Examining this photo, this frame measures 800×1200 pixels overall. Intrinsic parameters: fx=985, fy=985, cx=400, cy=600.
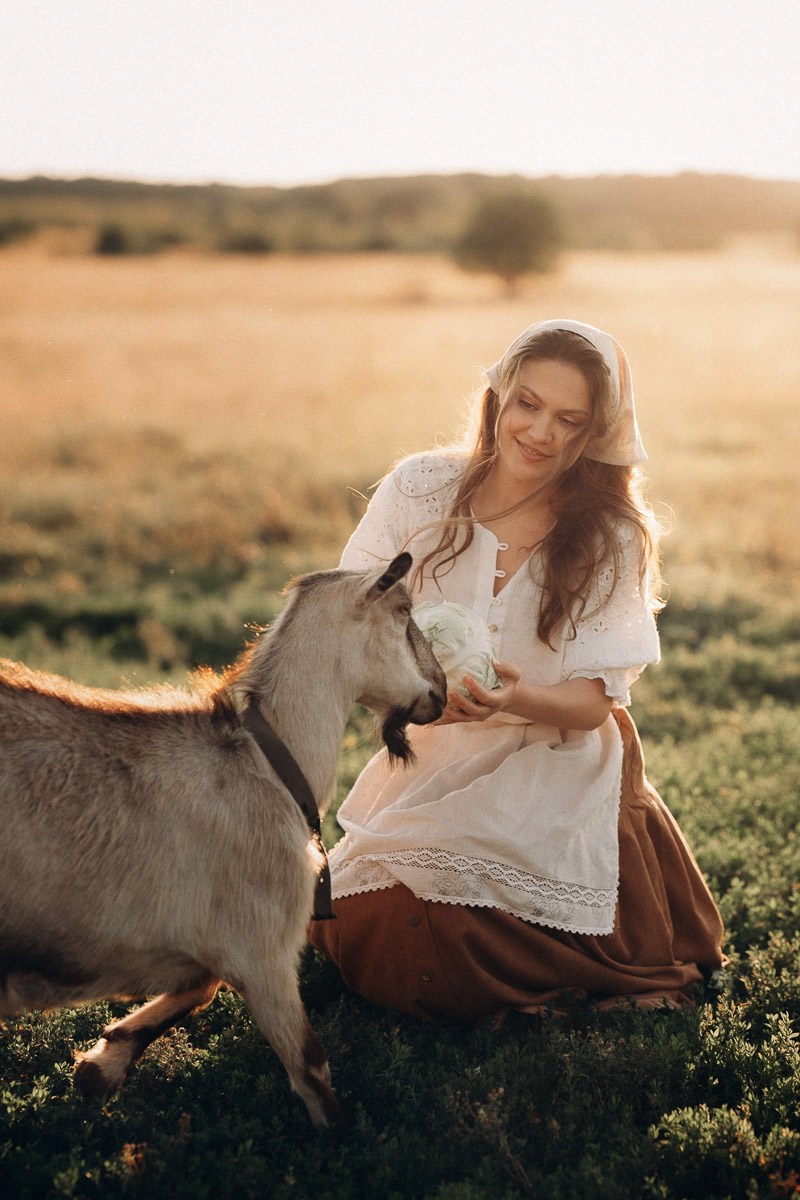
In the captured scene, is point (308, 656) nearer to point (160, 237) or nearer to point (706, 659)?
point (706, 659)

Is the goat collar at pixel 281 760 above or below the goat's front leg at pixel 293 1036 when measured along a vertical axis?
above

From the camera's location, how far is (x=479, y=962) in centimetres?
384

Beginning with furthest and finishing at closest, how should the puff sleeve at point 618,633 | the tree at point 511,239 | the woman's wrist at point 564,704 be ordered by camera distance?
1. the tree at point 511,239
2. the puff sleeve at point 618,633
3. the woman's wrist at point 564,704

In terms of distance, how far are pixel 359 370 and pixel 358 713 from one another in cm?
1766

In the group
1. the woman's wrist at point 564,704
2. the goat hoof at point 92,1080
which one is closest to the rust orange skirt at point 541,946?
the woman's wrist at point 564,704

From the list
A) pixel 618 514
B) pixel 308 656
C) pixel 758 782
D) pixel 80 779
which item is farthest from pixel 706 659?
pixel 80 779

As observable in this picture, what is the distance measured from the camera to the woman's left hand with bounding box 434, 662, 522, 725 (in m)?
3.54

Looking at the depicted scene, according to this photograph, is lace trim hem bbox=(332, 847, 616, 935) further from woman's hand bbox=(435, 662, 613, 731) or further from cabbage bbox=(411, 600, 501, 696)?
cabbage bbox=(411, 600, 501, 696)

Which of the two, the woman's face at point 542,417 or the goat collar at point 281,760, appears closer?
the goat collar at point 281,760

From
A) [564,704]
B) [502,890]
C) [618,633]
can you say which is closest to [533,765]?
[564,704]

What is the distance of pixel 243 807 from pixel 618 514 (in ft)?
6.80

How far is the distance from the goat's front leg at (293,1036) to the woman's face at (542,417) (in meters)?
2.20

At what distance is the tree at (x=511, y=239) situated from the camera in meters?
55.5

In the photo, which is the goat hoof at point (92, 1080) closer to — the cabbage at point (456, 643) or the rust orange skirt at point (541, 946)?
the rust orange skirt at point (541, 946)
